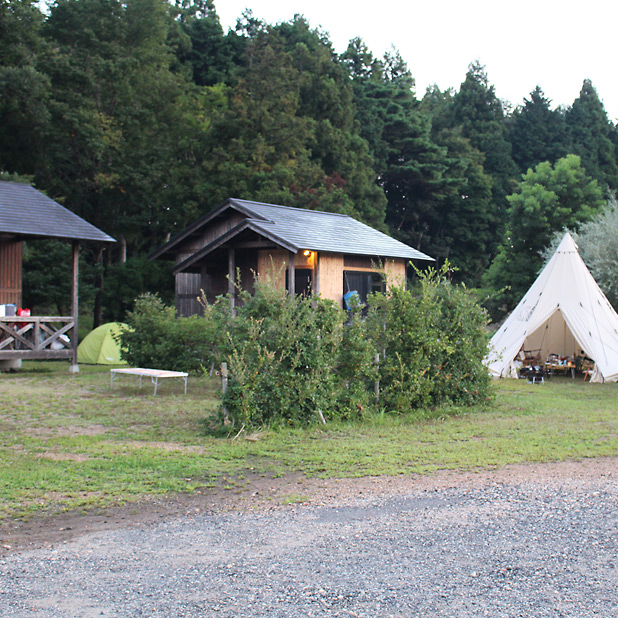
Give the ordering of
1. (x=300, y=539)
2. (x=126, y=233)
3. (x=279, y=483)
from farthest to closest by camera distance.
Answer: (x=126, y=233), (x=279, y=483), (x=300, y=539)

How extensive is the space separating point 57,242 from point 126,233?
5.13 metres

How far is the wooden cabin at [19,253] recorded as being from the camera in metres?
14.9

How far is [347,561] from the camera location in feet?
13.8

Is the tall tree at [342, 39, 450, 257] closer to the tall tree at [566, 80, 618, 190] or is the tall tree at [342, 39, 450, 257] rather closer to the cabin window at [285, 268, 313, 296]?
the tall tree at [566, 80, 618, 190]

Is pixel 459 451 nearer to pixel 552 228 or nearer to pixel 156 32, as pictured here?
pixel 552 228

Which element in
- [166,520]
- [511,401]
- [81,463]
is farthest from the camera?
[511,401]

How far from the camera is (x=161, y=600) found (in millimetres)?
3627

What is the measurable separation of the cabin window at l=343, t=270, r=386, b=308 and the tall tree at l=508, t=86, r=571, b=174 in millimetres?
32662

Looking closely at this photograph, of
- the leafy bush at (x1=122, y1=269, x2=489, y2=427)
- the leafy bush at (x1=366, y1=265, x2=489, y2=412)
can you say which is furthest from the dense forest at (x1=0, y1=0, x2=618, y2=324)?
the leafy bush at (x1=122, y1=269, x2=489, y2=427)

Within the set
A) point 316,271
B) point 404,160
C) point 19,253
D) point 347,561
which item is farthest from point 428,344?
point 404,160

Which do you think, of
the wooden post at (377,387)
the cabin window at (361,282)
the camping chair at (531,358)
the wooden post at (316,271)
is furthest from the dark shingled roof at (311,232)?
the wooden post at (377,387)

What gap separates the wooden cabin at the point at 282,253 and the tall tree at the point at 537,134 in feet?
106

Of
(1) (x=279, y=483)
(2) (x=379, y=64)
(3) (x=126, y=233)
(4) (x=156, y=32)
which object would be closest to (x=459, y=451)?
(1) (x=279, y=483)

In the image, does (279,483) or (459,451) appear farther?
(459,451)
